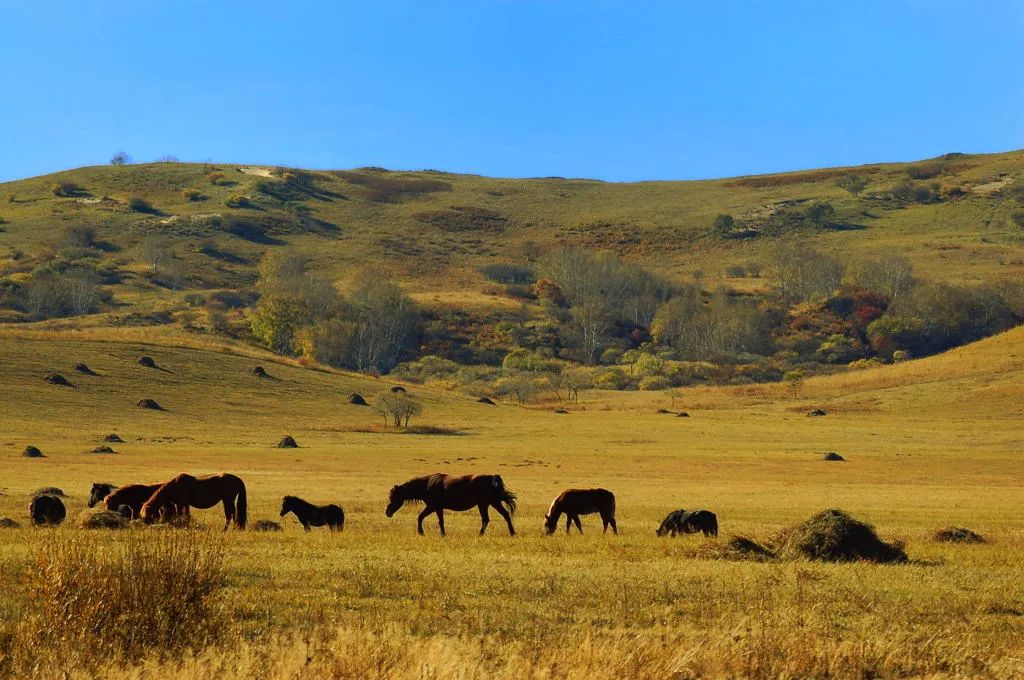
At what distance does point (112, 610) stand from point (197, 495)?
12.3 meters

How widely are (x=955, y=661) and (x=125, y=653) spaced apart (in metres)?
7.08

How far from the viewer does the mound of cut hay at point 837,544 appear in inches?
701

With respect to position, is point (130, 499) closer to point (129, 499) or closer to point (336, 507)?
point (129, 499)

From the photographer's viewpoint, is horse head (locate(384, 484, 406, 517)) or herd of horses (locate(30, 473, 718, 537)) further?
horse head (locate(384, 484, 406, 517))

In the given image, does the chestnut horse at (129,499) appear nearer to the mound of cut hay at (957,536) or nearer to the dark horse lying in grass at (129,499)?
the dark horse lying in grass at (129,499)

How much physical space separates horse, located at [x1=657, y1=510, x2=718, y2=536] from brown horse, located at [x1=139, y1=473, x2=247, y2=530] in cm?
869

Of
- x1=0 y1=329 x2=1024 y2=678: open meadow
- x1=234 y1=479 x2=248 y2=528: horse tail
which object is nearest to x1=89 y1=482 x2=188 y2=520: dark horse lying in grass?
x1=0 y1=329 x2=1024 y2=678: open meadow

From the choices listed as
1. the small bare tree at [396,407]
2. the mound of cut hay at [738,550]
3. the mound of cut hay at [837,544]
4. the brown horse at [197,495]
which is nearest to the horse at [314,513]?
the brown horse at [197,495]

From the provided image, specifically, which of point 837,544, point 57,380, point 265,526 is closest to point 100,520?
point 265,526

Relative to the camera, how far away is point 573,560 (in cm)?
1686

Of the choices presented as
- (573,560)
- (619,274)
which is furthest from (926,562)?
(619,274)

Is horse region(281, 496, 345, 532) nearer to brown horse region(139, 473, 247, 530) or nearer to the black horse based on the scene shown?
brown horse region(139, 473, 247, 530)

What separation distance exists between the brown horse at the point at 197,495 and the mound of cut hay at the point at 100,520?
71 centimetres

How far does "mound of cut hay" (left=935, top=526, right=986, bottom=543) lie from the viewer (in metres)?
23.1
